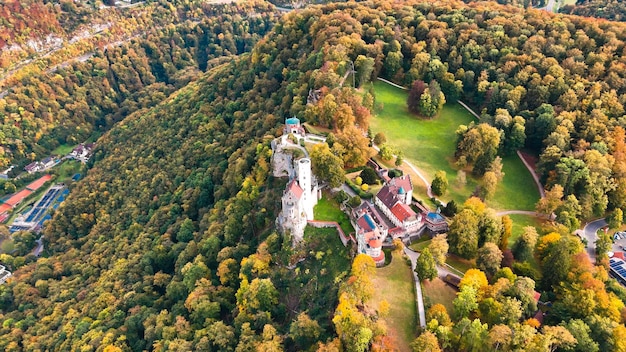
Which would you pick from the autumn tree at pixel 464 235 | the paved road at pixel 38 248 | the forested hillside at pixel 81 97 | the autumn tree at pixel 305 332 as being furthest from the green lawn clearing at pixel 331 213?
the forested hillside at pixel 81 97

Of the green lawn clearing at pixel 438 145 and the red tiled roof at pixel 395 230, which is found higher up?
the red tiled roof at pixel 395 230

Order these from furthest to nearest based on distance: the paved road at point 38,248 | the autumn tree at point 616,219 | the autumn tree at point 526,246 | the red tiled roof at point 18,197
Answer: the red tiled roof at point 18,197, the paved road at point 38,248, the autumn tree at point 616,219, the autumn tree at point 526,246

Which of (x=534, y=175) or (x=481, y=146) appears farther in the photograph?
(x=534, y=175)

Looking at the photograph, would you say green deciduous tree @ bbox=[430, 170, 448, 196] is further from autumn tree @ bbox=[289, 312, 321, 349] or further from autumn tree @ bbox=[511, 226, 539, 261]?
autumn tree @ bbox=[289, 312, 321, 349]

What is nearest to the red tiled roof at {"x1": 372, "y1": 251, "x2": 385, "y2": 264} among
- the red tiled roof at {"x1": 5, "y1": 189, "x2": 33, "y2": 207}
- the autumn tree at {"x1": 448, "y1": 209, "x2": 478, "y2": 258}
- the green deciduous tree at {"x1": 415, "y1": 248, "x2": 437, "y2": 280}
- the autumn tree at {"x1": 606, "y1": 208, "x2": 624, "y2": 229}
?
the green deciduous tree at {"x1": 415, "y1": 248, "x2": 437, "y2": 280}

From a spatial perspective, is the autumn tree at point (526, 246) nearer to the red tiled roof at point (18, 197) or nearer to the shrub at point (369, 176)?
the shrub at point (369, 176)

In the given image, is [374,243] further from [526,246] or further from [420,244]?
[526,246]

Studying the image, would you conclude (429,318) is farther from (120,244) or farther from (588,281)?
(120,244)

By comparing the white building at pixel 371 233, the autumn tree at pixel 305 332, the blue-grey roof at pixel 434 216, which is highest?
the white building at pixel 371 233

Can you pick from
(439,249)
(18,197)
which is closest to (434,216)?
(439,249)
